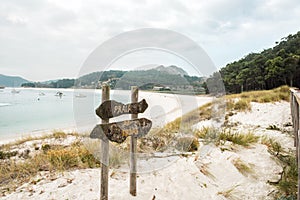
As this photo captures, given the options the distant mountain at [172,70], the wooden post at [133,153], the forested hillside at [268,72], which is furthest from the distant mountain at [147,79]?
the forested hillside at [268,72]

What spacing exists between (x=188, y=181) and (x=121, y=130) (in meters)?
1.39

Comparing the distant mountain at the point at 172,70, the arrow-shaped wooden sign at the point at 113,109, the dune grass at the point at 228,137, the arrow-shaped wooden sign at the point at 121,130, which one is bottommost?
the dune grass at the point at 228,137

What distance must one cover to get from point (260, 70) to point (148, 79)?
27252mm

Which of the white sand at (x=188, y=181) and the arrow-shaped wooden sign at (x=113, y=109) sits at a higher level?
the arrow-shaped wooden sign at (x=113, y=109)

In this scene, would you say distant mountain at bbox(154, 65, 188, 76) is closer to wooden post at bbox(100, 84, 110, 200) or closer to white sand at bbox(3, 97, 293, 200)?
wooden post at bbox(100, 84, 110, 200)

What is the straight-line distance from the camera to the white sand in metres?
2.95

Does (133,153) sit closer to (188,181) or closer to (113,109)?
(113,109)

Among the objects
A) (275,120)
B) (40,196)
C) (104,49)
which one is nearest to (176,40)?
(104,49)

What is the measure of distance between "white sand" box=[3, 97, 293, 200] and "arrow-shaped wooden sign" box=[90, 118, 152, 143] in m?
0.78

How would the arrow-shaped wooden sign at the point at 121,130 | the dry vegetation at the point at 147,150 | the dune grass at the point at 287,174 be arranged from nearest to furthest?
1. the arrow-shaped wooden sign at the point at 121,130
2. the dune grass at the point at 287,174
3. the dry vegetation at the point at 147,150

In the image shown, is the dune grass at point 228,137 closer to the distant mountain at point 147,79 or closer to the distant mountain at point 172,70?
the distant mountain at point 147,79

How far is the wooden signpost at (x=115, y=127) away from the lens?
2.46m

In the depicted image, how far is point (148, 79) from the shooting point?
3320 millimetres

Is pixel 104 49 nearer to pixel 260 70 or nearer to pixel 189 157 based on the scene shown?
pixel 189 157
